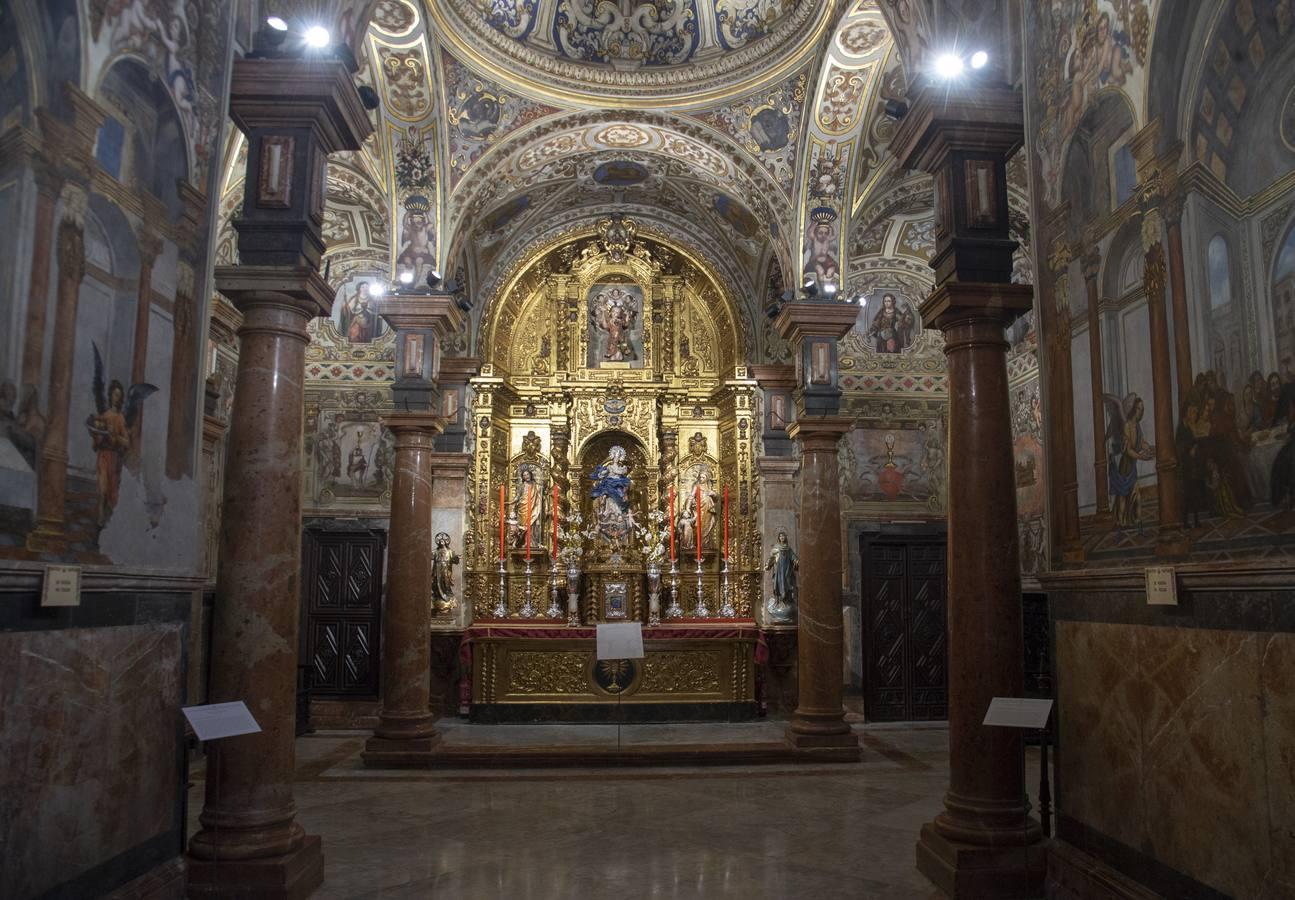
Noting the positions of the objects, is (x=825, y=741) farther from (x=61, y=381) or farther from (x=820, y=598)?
(x=61, y=381)

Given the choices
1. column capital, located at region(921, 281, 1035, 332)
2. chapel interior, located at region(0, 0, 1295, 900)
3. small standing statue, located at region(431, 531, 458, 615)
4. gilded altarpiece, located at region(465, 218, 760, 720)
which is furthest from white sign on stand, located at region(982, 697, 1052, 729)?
small standing statue, located at region(431, 531, 458, 615)

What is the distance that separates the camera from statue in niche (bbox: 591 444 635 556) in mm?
15773

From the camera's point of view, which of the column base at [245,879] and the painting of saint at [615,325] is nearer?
the column base at [245,879]

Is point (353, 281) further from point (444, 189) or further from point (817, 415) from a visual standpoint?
point (817, 415)

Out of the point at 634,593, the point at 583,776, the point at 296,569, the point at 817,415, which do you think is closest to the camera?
the point at 296,569

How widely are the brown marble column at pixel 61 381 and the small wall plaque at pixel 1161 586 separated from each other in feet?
16.8

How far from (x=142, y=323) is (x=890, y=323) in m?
13.1

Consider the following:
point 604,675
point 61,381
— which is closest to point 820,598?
point 604,675

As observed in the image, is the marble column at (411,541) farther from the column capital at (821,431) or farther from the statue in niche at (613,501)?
the statue in niche at (613,501)

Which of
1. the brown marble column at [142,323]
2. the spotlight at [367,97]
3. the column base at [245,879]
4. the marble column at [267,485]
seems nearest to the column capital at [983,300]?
the marble column at [267,485]

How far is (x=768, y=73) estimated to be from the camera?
40.3 feet

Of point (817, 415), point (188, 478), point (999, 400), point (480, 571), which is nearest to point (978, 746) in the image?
point (999, 400)

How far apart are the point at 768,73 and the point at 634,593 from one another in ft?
25.3

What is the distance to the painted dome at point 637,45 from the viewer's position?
12.2 meters
